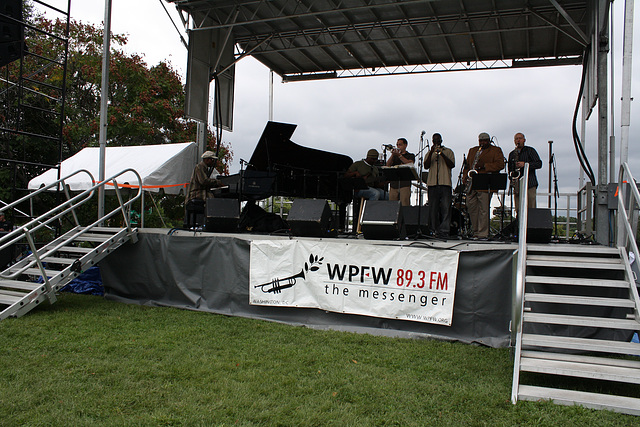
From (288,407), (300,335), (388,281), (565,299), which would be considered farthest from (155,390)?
(565,299)

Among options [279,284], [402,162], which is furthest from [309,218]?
[402,162]

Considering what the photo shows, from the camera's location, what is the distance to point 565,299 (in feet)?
14.5

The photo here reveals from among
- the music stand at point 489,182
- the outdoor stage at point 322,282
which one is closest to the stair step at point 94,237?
the outdoor stage at point 322,282

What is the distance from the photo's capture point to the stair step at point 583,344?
3880 mm

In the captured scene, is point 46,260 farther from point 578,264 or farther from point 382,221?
point 578,264

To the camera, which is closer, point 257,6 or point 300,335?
point 300,335

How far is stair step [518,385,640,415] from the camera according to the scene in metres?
3.37

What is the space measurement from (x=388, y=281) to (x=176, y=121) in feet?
55.2

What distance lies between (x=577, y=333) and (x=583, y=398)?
1.85 m

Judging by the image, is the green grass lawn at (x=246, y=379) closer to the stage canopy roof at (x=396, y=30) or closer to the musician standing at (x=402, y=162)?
the musician standing at (x=402, y=162)

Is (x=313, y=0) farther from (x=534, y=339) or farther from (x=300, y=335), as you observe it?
(x=534, y=339)

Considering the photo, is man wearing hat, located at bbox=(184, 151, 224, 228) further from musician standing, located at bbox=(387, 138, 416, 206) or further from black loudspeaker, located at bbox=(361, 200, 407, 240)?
black loudspeaker, located at bbox=(361, 200, 407, 240)

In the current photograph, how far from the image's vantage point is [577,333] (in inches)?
203

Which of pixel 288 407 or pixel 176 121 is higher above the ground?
pixel 176 121
